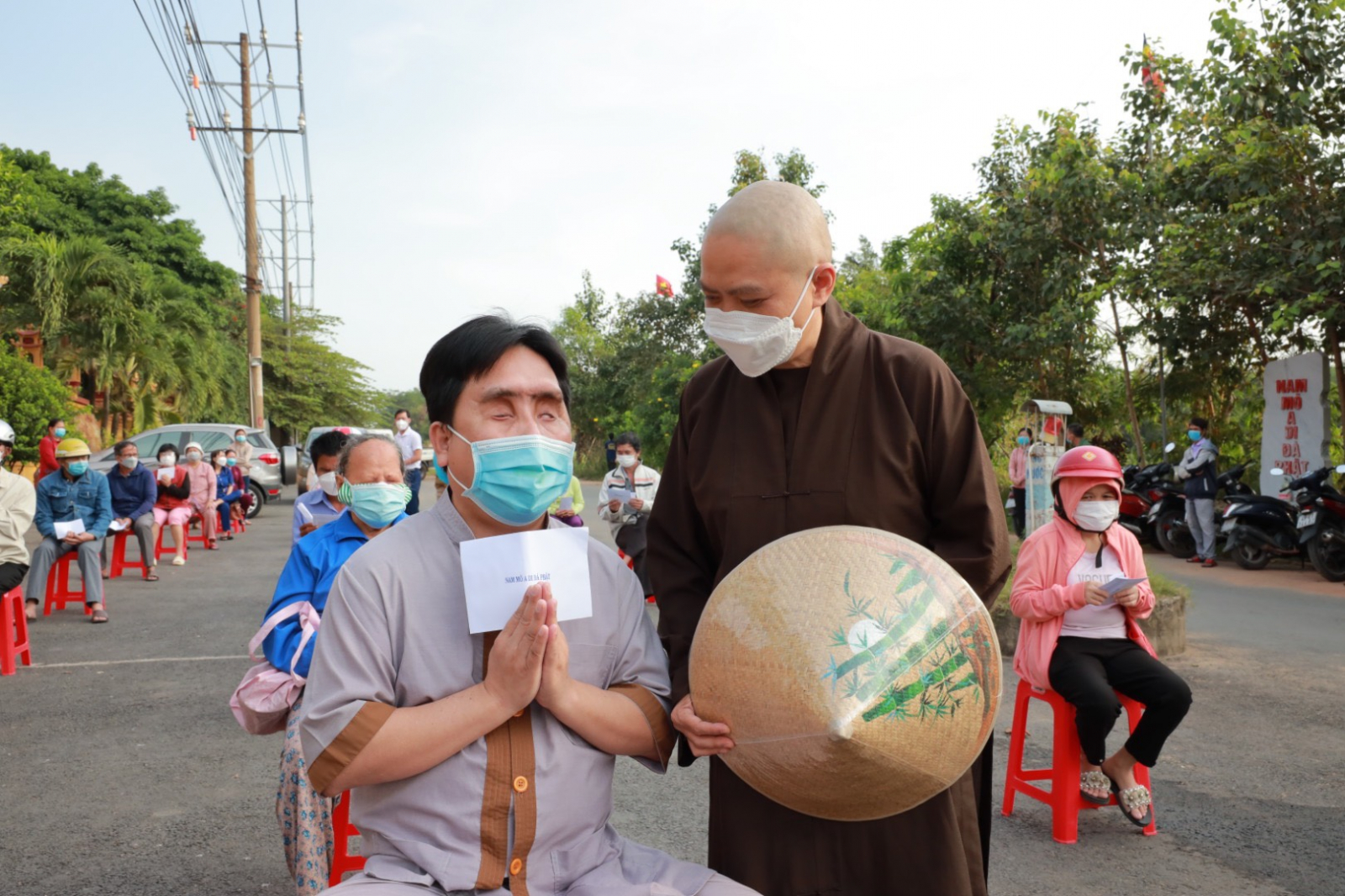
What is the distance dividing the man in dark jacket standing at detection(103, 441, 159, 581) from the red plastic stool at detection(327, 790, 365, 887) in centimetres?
941

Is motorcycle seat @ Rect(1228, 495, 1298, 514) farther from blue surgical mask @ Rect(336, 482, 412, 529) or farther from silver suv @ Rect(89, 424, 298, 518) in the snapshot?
silver suv @ Rect(89, 424, 298, 518)

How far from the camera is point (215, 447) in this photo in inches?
819

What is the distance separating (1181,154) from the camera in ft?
47.6

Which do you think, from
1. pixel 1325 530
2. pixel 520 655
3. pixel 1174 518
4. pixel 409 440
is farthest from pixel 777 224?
pixel 1174 518

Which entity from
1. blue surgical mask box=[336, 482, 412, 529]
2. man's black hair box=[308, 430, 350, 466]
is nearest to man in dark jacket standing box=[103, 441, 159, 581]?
man's black hair box=[308, 430, 350, 466]

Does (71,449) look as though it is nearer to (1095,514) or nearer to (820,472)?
(1095,514)

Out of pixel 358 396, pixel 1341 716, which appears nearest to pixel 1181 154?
pixel 1341 716

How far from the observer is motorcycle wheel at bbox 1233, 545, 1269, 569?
1260 centimetres

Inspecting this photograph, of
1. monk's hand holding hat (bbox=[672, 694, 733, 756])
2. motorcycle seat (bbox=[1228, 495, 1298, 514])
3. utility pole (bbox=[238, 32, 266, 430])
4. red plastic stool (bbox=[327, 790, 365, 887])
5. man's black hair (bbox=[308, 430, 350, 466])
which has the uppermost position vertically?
utility pole (bbox=[238, 32, 266, 430])

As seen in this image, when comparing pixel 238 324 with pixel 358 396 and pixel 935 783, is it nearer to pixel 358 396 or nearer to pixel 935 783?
pixel 358 396

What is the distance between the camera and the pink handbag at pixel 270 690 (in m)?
3.32

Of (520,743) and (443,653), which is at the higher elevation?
(443,653)

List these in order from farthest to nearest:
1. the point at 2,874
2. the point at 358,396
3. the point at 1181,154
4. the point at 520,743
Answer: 1. the point at 358,396
2. the point at 1181,154
3. the point at 2,874
4. the point at 520,743

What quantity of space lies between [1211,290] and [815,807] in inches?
524
